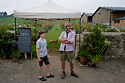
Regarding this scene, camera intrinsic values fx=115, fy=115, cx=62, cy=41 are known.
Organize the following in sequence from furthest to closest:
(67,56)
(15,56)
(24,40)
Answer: (24,40) → (15,56) → (67,56)

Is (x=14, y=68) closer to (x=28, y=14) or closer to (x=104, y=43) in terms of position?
(x=28, y=14)

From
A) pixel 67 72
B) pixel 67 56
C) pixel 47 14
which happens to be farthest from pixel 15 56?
pixel 67 56

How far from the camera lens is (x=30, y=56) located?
568cm

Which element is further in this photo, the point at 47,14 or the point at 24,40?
the point at 24,40

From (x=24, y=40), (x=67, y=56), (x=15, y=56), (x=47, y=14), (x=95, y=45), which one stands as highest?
(x=47, y=14)

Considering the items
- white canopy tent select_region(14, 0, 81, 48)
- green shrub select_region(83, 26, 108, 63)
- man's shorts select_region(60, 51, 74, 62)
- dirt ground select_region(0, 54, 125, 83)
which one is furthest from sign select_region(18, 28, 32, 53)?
green shrub select_region(83, 26, 108, 63)

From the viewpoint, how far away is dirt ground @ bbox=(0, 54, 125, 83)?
353 centimetres

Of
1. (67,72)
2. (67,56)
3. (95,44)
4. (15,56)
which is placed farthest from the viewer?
(15,56)

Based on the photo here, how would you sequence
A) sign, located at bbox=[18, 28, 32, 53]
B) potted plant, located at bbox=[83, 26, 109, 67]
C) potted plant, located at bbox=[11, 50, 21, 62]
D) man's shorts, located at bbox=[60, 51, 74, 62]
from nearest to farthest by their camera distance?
1. man's shorts, located at bbox=[60, 51, 74, 62]
2. potted plant, located at bbox=[83, 26, 109, 67]
3. potted plant, located at bbox=[11, 50, 21, 62]
4. sign, located at bbox=[18, 28, 32, 53]

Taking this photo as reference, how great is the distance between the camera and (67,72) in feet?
13.4

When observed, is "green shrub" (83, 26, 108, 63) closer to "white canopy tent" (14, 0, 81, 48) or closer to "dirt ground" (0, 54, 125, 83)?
"dirt ground" (0, 54, 125, 83)

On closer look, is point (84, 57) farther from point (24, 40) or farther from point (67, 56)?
point (24, 40)

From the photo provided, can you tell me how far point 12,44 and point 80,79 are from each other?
3.48 metres

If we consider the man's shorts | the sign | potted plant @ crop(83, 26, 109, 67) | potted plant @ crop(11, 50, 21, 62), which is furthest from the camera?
the sign
